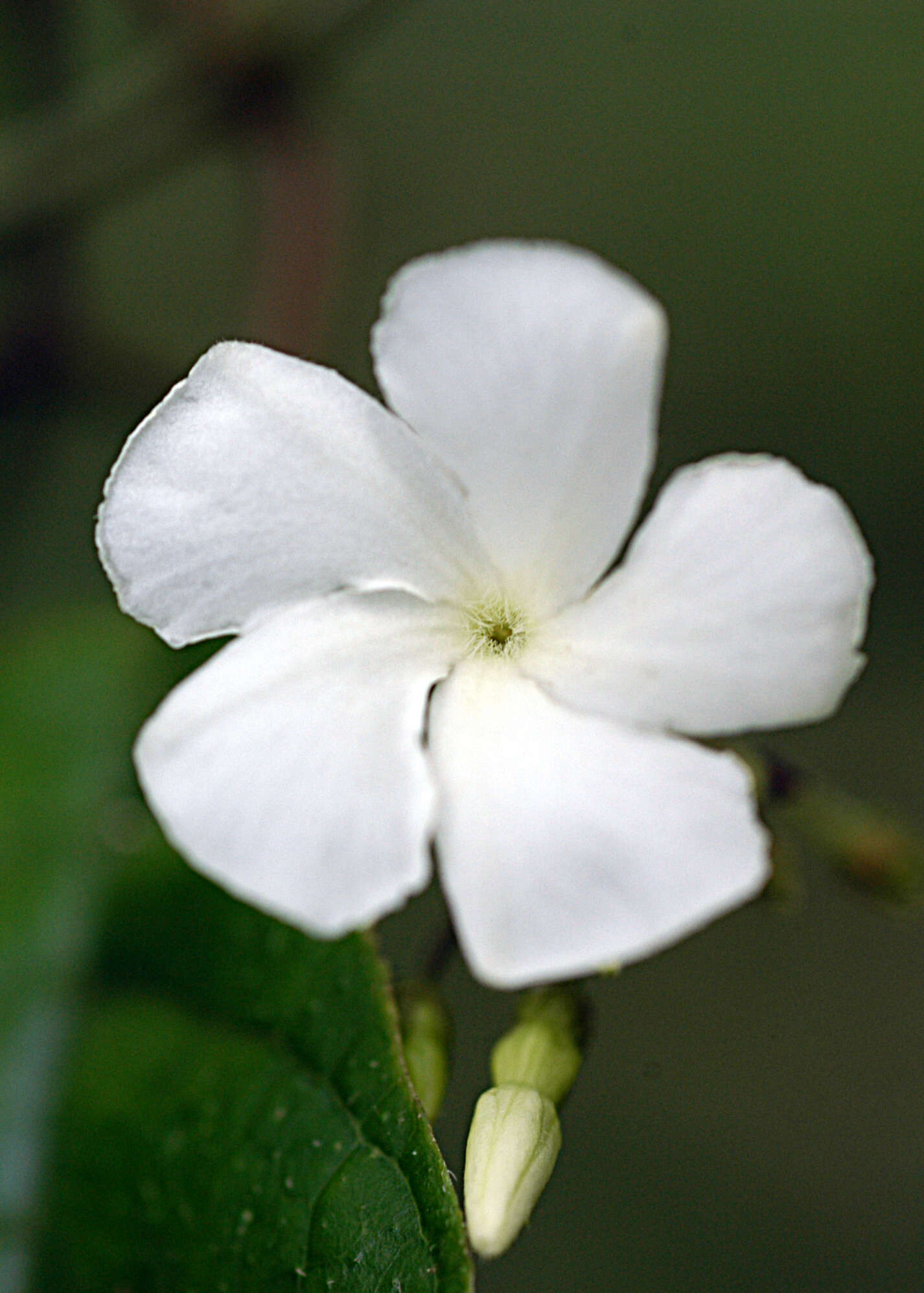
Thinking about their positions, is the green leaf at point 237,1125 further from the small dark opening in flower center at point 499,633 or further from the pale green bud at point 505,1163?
the small dark opening in flower center at point 499,633

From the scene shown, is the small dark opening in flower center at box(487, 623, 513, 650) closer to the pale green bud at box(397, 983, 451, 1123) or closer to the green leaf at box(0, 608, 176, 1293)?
the pale green bud at box(397, 983, 451, 1123)

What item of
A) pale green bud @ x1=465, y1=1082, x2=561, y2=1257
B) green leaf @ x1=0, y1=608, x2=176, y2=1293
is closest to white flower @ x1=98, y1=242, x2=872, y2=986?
pale green bud @ x1=465, y1=1082, x2=561, y2=1257

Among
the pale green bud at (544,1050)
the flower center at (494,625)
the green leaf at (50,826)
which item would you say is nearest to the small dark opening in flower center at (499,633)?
the flower center at (494,625)

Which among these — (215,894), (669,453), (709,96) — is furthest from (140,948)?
(709,96)

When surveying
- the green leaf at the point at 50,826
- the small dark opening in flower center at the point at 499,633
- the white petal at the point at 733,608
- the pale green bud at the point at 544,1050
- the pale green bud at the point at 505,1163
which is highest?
the white petal at the point at 733,608

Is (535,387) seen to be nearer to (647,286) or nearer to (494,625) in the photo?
(494,625)

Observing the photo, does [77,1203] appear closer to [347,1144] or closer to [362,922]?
[347,1144]

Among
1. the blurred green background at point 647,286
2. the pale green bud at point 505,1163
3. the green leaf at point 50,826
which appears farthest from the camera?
the blurred green background at point 647,286

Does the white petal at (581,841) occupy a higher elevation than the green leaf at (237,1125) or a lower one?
higher

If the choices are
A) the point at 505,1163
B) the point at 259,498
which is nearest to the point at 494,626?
the point at 259,498
